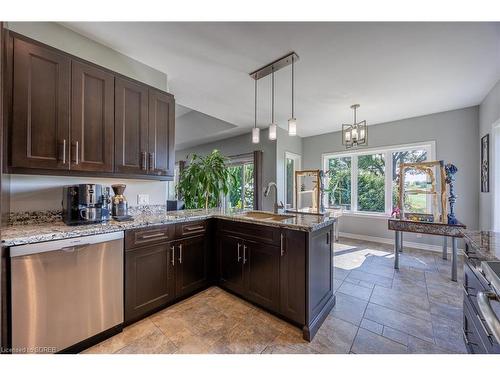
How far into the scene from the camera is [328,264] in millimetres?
2057

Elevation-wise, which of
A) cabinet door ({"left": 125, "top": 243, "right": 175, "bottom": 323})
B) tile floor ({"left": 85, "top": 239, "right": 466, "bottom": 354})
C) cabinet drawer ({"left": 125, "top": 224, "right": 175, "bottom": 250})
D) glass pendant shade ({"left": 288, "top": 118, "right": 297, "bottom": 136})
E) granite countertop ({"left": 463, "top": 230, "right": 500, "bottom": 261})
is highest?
glass pendant shade ({"left": 288, "top": 118, "right": 297, "bottom": 136})

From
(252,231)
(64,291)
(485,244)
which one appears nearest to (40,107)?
(64,291)

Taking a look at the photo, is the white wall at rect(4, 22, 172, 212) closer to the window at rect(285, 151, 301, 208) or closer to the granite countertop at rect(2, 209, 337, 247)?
the granite countertop at rect(2, 209, 337, 247)

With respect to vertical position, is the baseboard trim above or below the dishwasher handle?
below

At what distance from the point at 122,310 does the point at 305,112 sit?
3910mm

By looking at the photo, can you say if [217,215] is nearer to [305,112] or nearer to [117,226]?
[117,226]

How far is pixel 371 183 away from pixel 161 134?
15.0 ft

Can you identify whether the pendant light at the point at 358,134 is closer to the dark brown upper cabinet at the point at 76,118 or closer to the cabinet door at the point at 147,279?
the dark brown upper cabinet at the point at 76,118

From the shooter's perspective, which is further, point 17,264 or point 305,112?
point 305,112

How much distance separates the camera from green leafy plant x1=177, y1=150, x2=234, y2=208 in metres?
3.11

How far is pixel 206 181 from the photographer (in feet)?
10.2

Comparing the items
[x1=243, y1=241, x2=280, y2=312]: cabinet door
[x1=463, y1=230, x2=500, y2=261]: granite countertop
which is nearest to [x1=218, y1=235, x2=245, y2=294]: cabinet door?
[x1=243, y1=241, x2=280, y2=312]: cabinet door

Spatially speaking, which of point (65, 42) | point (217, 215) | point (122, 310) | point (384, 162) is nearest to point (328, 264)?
point (217, 215)

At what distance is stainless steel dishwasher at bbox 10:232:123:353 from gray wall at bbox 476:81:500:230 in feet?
15.2
